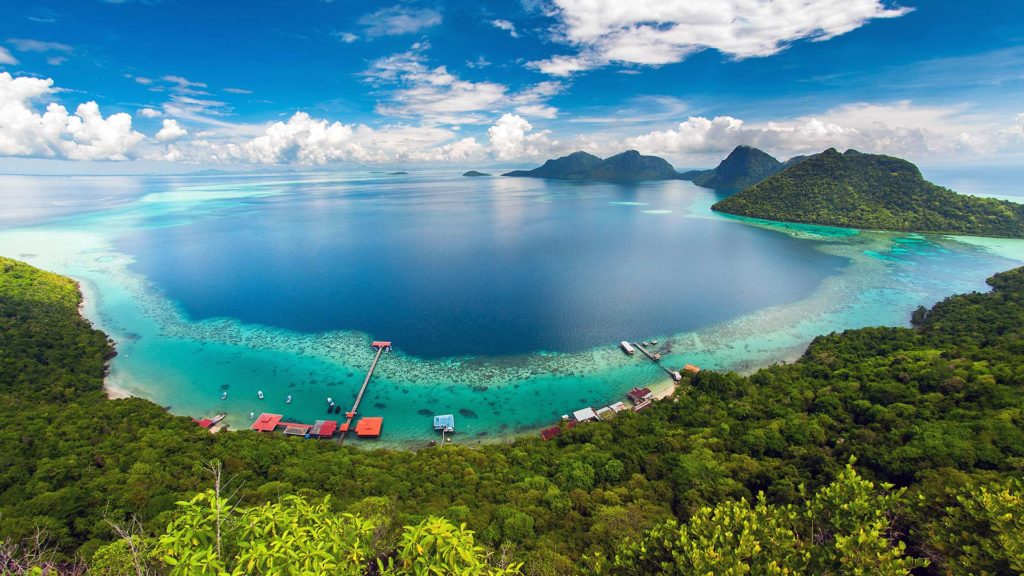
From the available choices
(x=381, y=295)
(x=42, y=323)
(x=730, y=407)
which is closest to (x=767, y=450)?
(x=730, y=407)

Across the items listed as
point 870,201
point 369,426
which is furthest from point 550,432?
point 870,201

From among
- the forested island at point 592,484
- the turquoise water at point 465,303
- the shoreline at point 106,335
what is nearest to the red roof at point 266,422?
the turquoise water at point 465,303

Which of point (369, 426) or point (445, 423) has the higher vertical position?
point (445, 423)

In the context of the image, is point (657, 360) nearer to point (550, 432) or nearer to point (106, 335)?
point (550, 432)

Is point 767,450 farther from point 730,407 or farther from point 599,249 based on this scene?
point 599,249

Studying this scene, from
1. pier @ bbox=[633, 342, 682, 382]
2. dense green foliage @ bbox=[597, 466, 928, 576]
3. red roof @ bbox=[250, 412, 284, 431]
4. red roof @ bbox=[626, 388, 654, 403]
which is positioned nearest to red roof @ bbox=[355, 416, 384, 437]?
red roof @ bbox=[250, 412, 284, 431]

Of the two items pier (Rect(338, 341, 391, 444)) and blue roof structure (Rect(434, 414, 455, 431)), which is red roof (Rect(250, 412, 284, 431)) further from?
blue roof structure (Rect(434, 414, 455, 431))
